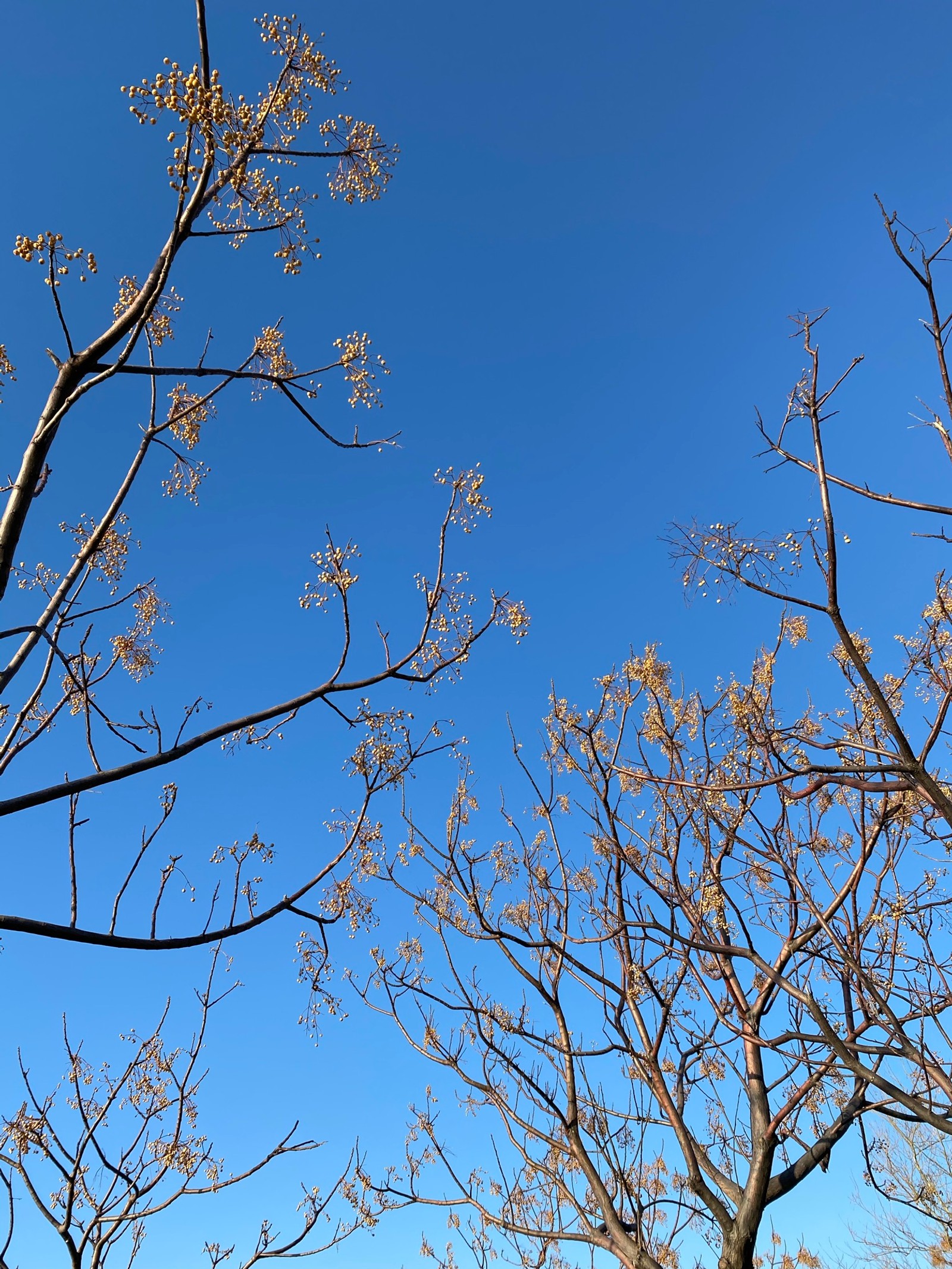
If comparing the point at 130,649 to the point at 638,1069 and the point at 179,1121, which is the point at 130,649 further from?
the point at 638,1069

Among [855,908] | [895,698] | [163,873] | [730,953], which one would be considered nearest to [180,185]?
[163,873]

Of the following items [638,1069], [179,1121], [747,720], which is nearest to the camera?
[747,720]

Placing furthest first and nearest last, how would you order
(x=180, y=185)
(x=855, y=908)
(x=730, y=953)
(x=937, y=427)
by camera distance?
1. (x=855, y=908)
2. (x=730, y=953)
3. (x=180, y=185)
4. (x=937, y=427)

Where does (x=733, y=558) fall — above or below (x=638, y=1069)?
above

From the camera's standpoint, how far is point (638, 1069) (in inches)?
309

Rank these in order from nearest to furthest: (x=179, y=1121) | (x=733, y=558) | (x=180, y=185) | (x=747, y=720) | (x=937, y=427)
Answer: (x=937, y=427) < (x=180, y=185) < (x=733, y=558) < (x=747, y=720) < (x=179, y=1121)

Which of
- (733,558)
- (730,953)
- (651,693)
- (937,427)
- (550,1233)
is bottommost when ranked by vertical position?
(550,1233)

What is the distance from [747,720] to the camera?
6125 millimetres

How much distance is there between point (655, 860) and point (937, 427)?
588 centimetres

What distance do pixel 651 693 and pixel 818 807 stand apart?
1.89m

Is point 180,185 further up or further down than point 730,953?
further up

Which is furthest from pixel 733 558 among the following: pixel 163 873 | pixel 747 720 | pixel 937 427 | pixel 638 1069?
pixel 638 1069

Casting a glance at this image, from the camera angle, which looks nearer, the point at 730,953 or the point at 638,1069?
the point at 730,953

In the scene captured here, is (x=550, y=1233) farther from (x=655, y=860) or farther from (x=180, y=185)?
(x=180, y=185)
